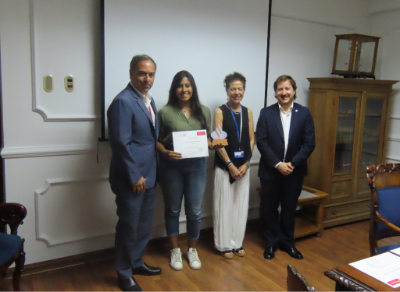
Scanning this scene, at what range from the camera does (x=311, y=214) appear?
341 cm

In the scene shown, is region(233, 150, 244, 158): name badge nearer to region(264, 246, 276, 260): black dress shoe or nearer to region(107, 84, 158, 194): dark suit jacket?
region(107, 84, 158, 194): dark suit jacket

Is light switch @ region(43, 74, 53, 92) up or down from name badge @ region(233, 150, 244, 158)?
up

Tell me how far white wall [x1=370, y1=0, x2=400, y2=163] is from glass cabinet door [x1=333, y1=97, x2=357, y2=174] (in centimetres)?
71

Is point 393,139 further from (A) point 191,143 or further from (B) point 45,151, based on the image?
(B) point 45,151

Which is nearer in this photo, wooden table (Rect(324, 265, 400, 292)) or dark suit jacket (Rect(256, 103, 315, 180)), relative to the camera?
wooden table (Rect(324, 265, 400, 292))

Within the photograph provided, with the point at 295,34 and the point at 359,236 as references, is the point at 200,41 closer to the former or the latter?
the point at 295,34

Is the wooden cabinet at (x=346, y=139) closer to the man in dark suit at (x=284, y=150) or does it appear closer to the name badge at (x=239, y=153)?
the man in dark suit at (x=284, y=150)

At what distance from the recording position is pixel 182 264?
8.53 feet

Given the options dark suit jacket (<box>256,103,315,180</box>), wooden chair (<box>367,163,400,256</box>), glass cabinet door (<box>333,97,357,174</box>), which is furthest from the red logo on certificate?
glass cabinet door (<box>333,97,357,174</box>)

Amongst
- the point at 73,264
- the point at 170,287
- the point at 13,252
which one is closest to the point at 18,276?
the point at 13,252

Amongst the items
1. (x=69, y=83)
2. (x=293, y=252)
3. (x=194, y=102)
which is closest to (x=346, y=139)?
(x=293, y=252)

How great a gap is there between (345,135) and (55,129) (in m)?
2.88

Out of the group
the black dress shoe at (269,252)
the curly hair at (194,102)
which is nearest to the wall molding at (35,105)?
the curly hair at (194,102)

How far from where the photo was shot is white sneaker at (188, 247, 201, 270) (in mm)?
2561
